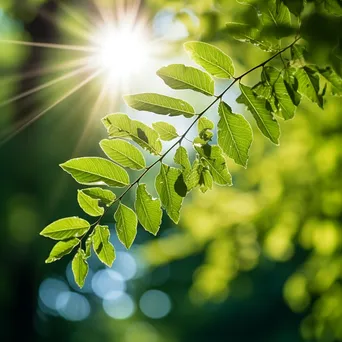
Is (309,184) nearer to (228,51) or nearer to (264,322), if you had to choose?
(228,51)

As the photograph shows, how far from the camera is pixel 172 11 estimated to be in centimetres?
244

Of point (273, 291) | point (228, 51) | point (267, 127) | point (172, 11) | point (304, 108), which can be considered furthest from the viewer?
point (273, 291)

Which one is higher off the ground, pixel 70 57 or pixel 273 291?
pixel 70 57

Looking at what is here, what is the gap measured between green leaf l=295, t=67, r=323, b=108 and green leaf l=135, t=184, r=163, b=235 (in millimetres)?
412

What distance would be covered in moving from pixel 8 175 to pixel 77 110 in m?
2.49

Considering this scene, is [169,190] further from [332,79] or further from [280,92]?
[332,79]

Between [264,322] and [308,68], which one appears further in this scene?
[264,322]

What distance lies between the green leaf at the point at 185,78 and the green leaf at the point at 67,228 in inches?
14.8

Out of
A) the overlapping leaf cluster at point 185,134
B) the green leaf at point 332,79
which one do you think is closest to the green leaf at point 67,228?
the overlapping leaf cluster at point 185,134

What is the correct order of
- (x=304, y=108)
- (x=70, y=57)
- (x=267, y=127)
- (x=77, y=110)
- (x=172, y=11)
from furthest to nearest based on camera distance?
(x=77, y=110), (x=70, y=57), (x=304, y=108), (x=172, y=11), (x=267, y=127)

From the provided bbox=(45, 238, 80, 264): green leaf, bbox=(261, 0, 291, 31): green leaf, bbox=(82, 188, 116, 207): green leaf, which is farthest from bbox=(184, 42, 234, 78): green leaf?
bbox=(45, 238, 80, 264): green leaf

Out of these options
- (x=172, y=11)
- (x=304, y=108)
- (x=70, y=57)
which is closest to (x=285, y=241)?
(x=304, y=108)

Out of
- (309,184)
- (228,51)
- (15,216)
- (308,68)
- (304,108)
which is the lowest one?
(308,68)

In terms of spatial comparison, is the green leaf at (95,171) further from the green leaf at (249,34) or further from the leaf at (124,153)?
the green leaf at (249,34)
